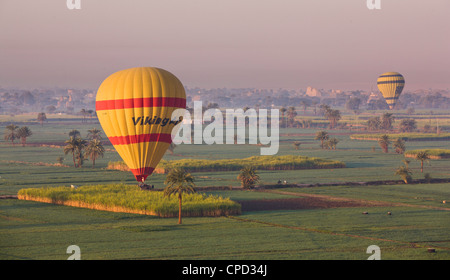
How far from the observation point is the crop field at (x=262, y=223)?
61.7m

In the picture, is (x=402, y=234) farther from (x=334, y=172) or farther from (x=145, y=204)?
(x=334, y=172)

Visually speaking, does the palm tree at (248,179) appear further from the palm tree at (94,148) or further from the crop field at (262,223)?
the palm tree at (94,148)

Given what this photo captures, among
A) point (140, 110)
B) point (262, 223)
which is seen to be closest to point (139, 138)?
point (140, 110)

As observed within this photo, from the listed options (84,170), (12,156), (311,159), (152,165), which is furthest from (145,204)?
(12,156)

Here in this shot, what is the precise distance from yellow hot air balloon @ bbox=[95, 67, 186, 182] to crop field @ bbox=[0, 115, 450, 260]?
27.7ft

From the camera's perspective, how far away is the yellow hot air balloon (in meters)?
74.1

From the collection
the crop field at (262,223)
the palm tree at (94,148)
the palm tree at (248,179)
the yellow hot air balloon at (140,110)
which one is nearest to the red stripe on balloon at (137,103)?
the yellow hot air balloon at (140,110)

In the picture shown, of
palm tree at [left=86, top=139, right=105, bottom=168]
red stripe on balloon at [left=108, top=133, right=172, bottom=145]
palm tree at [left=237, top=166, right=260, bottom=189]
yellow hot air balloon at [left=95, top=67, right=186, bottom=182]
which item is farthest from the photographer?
palm tree at [left=86, top=139, right=105, bottom=168]

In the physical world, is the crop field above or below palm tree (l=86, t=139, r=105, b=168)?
below

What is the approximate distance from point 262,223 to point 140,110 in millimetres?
19296

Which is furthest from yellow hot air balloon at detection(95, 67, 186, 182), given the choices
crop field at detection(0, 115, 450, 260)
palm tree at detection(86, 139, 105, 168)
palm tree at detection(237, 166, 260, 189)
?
palm tree at detection(86, 139, 105, 168)

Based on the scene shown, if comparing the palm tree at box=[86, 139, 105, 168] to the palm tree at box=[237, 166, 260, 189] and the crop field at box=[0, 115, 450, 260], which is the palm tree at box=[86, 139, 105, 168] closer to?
the crop field at box=[0, 115, 450, 260]

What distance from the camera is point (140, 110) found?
74312mm

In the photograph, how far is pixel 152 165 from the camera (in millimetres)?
77000
